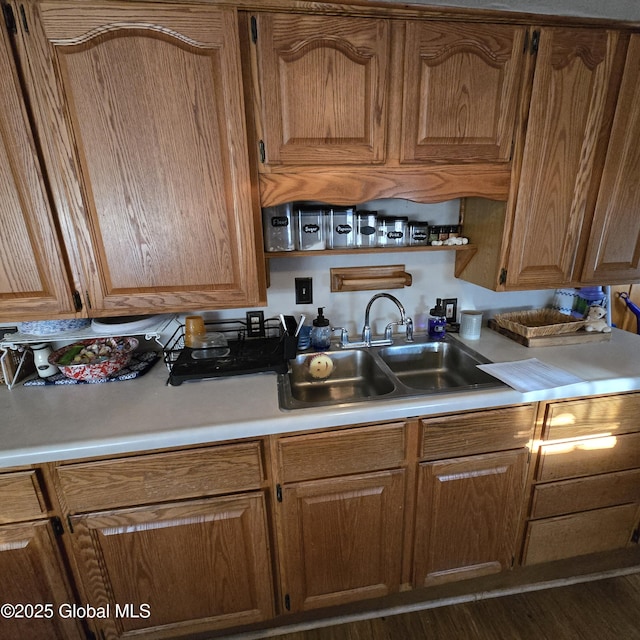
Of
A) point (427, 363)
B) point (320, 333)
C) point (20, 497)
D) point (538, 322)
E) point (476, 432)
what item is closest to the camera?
point (20, 497)

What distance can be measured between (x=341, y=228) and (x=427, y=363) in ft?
2.44

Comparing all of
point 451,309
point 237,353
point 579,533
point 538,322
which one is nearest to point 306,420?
point 237,353

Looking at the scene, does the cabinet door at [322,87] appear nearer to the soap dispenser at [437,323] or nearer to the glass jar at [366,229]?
the glass jar at [366,229]

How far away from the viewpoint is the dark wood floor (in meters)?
1.36

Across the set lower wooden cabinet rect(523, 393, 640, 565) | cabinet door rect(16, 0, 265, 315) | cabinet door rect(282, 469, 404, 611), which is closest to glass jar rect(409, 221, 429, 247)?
cabinet door rect(16, 0, 265, 315)

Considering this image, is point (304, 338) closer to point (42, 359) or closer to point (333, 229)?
point (333, 229)

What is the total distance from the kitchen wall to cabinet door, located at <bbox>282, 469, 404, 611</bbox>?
0.72 metres

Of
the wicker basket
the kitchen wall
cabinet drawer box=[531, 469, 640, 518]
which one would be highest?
the kitchen wall

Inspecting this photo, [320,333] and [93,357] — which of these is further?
[320,333]

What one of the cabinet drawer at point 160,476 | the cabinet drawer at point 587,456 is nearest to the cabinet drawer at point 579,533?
the cabinet drawer at point 587,456

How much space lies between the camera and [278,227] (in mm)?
1325

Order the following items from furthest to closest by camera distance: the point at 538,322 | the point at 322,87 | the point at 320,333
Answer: the point at 538,322 < the point at 320,333 < the point at 322,87

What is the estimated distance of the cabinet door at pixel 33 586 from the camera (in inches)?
40.6

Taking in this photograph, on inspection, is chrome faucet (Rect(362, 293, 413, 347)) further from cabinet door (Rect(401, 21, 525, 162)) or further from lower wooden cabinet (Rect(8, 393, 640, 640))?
cabinet door (Rect(401, 21, 525, 162))
